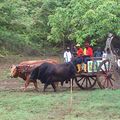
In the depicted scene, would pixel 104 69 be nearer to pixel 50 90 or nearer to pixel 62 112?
pixel 50 90

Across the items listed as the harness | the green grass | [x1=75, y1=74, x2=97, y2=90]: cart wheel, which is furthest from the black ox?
[x1=75, y1=74, x2=97, y2=90]: cart wheel

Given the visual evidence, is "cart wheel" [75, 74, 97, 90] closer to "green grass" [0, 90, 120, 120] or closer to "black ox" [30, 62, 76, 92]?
"black ox" [30, 62, 76, 92]

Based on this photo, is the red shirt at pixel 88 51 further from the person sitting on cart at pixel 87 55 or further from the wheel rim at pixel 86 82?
the wheel rim at pixel 86 82

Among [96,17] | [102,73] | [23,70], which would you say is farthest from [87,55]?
[23,70]

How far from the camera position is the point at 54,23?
2297 cm

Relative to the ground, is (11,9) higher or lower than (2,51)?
higher

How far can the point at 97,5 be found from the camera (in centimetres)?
1967

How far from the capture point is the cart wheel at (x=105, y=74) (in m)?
17.7

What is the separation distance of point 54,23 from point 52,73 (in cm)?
646

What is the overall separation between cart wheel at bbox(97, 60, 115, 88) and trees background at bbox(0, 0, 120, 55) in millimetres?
1362

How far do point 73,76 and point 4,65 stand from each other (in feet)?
42.2

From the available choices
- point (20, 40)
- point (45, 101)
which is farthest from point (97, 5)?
point (20, 40)

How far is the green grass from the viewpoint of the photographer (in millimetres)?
11592

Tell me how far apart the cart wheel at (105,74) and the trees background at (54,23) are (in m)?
1.36
